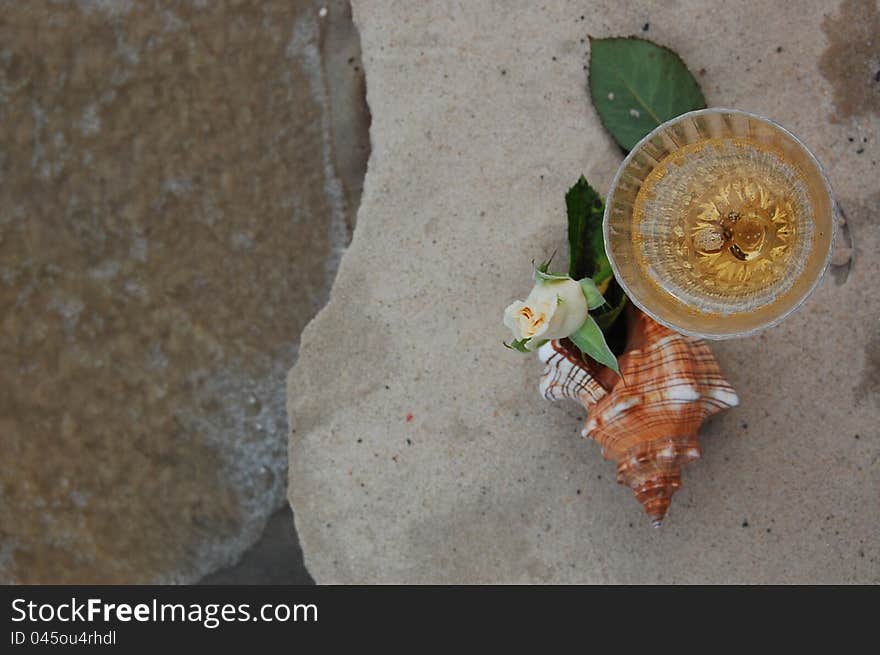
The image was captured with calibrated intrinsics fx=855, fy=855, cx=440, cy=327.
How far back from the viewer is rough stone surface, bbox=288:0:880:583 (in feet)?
4.56

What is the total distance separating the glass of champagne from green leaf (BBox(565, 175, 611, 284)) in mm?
213

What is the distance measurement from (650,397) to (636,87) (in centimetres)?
52

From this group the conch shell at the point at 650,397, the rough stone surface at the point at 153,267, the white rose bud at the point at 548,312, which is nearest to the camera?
the white rose bud at the point at 548,312

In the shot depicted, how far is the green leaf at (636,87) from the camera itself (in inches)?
53.6

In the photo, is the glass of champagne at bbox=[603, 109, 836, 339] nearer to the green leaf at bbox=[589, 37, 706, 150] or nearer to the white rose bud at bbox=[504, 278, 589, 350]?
the white rose bud at bbox=[504, 278, 589, 350]

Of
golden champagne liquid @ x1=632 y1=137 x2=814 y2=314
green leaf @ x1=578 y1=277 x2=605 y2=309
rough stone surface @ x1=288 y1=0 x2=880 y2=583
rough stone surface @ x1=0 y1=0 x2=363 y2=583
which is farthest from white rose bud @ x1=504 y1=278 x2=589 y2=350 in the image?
rough stone surface @ x1=0 y1=0 x2=363 y2=583

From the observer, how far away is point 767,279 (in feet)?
3.47

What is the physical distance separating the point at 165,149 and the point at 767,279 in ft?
3.68

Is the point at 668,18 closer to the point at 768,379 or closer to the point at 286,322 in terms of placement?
the point at 768,379

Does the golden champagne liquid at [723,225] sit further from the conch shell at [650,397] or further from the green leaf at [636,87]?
the green leaf at [636,87]

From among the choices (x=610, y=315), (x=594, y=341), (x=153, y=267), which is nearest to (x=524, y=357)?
(x=610, y=315)

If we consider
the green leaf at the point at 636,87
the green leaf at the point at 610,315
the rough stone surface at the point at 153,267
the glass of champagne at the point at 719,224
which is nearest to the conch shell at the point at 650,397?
the green leaf at the point at 610,315

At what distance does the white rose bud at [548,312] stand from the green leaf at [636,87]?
48cm
